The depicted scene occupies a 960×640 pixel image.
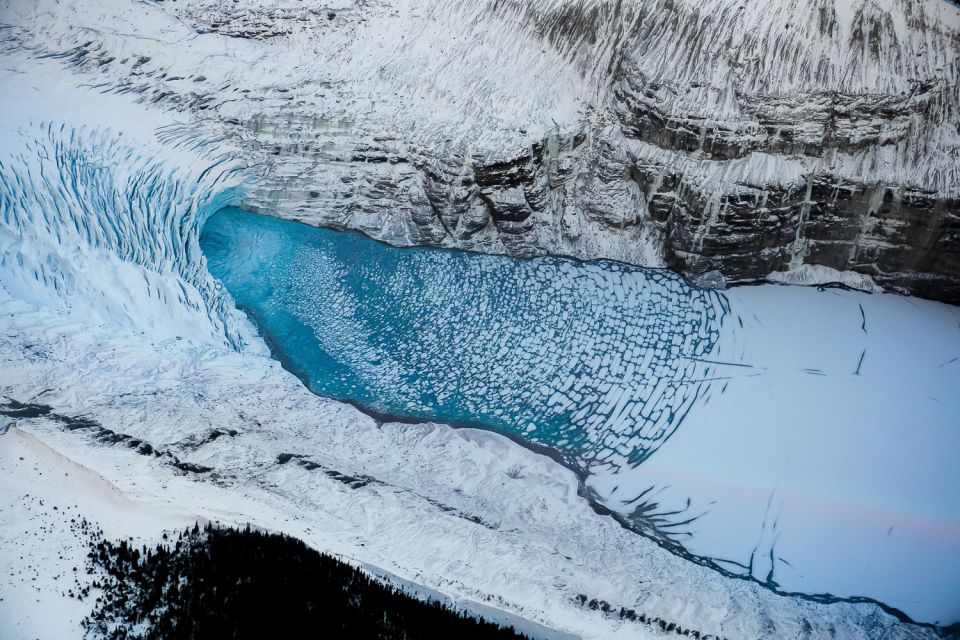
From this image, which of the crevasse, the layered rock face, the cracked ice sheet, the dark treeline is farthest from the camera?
the layered rock face

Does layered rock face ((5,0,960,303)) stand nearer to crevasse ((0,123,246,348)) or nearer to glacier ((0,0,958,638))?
glacier ((0,0,958,638))

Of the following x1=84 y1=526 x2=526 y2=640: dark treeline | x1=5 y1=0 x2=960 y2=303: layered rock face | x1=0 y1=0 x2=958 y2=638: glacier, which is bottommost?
x1=84 y1=526 x2=526 y2=640: dark treeline

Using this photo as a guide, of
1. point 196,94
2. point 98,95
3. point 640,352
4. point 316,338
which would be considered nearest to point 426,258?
point 316,338

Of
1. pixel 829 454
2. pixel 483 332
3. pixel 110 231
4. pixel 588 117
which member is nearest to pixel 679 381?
pixel 829 454

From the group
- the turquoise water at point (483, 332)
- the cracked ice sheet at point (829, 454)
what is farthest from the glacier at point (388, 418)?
the turquoise water at point (483, 332)

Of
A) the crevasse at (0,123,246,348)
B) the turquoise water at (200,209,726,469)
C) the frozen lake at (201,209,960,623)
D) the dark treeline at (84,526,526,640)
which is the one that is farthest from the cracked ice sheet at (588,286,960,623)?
the crevasse at (0,123,246,348)

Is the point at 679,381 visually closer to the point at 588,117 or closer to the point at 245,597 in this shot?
the point at 588,117
